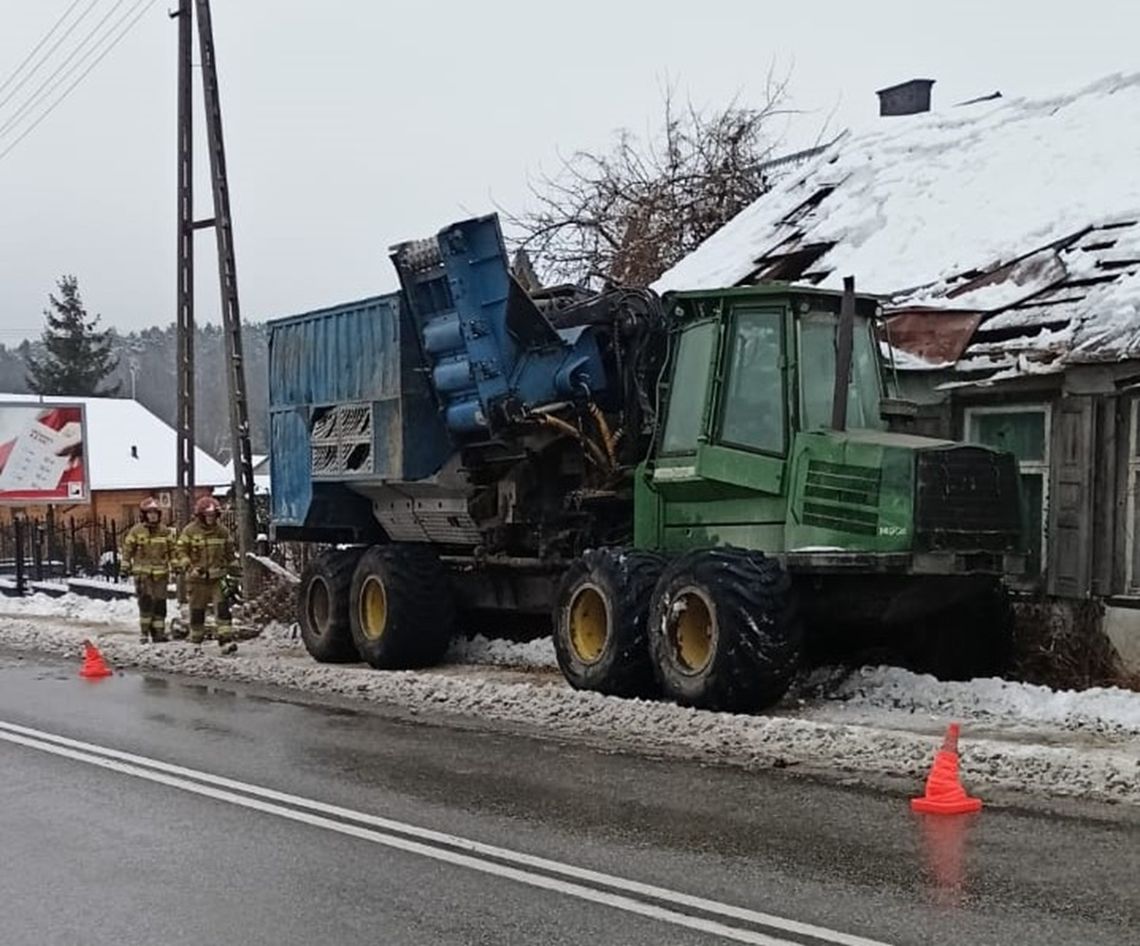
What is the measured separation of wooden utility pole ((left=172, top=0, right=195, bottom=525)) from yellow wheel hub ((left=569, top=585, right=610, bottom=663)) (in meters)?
11.0

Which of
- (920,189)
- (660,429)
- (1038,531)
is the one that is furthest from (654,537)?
(920,189)

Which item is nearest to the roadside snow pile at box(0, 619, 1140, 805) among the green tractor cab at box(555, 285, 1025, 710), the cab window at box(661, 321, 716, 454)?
the green tractor cab at box(555, 285, 1025, 710)

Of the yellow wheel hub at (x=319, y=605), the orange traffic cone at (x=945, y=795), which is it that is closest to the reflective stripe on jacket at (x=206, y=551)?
the yellow wheel hub at (x=319, y=605)

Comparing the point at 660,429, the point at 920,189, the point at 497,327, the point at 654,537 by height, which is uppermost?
the point at 920,189

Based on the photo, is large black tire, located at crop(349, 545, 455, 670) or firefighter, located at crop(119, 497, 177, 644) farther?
firefighter, located at crop(119, 497, 177, 644)

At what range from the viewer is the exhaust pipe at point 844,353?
34.4 feet

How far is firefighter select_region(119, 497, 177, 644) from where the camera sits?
55.7ft

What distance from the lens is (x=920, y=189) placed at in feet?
53.6

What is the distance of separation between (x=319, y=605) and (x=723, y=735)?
692 cm

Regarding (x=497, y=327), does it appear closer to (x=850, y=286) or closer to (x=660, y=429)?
(x=660, y=429)

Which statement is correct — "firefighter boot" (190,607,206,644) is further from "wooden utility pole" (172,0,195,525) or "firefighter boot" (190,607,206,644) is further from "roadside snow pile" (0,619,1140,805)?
"wooden utility pole" (172,0,195,525)

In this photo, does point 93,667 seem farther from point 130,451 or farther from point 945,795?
point 130,451

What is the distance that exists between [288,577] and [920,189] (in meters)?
8.82

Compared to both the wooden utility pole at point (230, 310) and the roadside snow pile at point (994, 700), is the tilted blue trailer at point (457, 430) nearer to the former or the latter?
the roadside snow pile at point (994, 700)
